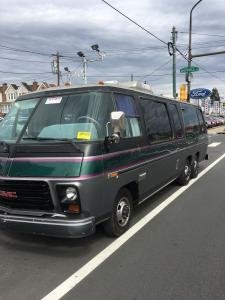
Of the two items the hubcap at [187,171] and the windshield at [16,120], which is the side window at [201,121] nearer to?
the hubcap at [187,171]

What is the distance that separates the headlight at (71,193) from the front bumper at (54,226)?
26 cm

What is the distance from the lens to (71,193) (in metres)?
5.05

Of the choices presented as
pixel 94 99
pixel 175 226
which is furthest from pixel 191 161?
pixel 94 99

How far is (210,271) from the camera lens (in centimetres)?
483

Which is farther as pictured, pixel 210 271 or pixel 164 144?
pixel 164 144

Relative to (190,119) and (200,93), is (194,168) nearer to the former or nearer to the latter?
(190,119)

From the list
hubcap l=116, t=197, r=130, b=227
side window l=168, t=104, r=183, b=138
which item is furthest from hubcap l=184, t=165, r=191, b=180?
hubcap l=116, t=197, r=130, b=227

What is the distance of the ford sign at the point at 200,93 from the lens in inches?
1247

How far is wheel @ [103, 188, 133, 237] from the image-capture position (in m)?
5.90

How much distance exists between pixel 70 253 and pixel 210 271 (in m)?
1.77

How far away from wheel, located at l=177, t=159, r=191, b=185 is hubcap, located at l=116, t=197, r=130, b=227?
3.92m

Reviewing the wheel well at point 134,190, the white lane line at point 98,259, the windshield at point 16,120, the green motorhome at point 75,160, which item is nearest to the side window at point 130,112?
the green motorhome at point 75,160

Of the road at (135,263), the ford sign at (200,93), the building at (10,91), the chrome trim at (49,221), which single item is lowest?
the road at (135,263)

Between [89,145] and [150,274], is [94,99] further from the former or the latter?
[150,274]
